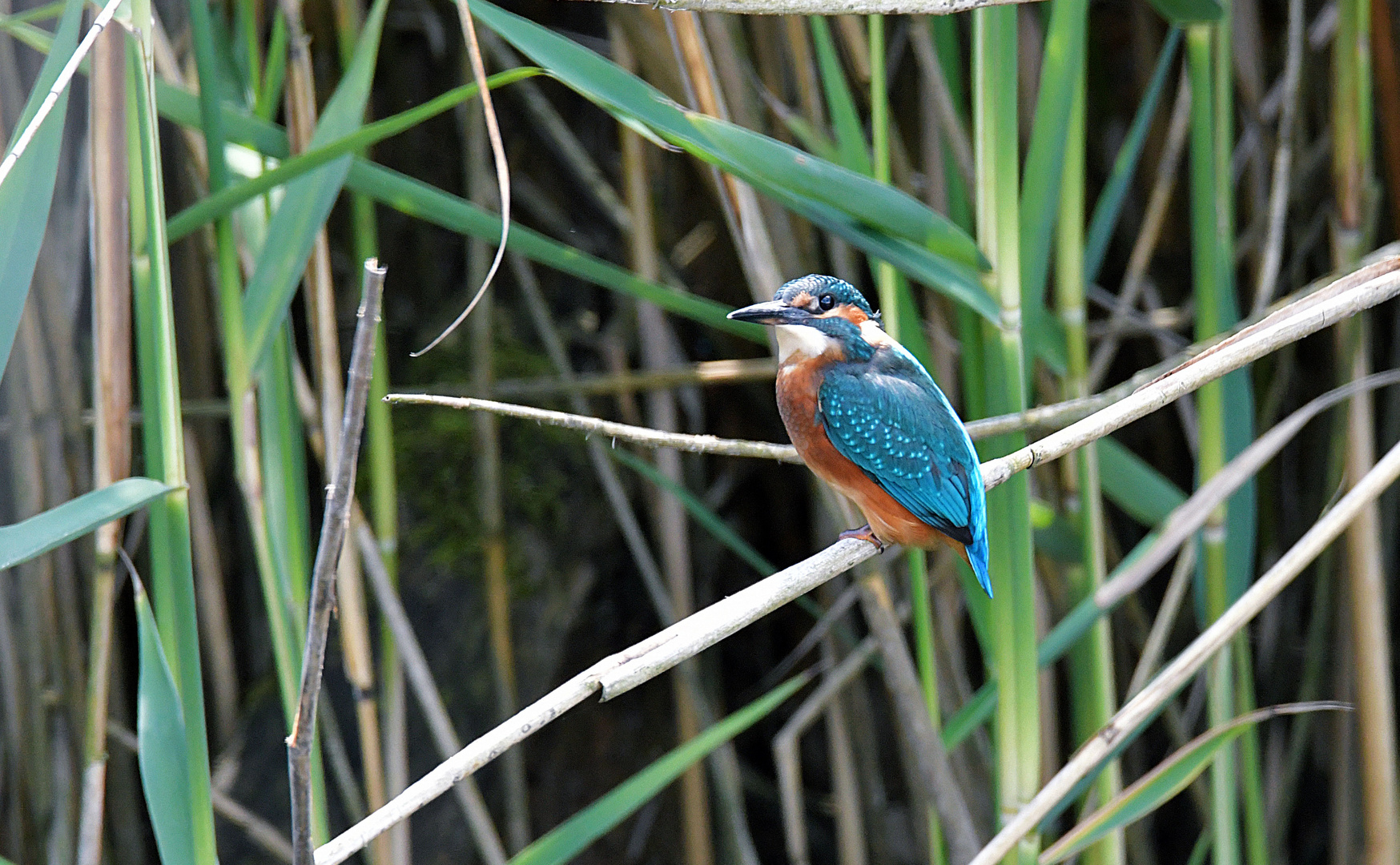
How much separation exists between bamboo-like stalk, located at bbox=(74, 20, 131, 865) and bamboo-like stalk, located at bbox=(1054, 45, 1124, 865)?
1.13 metres

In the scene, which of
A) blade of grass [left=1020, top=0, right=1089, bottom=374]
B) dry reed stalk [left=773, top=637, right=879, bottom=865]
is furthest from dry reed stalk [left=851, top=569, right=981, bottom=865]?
blade of grass [left=1020, top=0, right=1089, bottom=374]

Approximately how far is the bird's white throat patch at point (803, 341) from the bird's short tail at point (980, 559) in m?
0.31

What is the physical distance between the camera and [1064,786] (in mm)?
1308

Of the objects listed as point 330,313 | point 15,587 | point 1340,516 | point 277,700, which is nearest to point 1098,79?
point 1340,516

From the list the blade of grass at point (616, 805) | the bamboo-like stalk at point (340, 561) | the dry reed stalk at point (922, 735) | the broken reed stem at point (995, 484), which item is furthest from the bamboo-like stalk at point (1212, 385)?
the bamboo-like stalk at point (340, 561)

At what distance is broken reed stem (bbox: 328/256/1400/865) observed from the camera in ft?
2.67

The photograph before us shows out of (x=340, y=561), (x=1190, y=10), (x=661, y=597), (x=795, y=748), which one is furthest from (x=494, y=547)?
(x=1190, y=10)

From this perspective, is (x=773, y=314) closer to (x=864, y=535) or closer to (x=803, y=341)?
(x=803, y=341)

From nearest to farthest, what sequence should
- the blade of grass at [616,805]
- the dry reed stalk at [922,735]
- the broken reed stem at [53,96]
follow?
1. the broken reed stem at [53,96]
2. the blade of grass at [616,805]
3. the dry reed stalk at [922,735]

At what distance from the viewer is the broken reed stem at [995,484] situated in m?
0.81

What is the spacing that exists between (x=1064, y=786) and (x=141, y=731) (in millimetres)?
992

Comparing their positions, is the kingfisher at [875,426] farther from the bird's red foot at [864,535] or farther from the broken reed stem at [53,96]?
the broken reed stem at [53,96]

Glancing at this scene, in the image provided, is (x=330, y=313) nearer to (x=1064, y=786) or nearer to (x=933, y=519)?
(x=933, y=519)

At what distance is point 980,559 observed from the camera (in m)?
1.44
